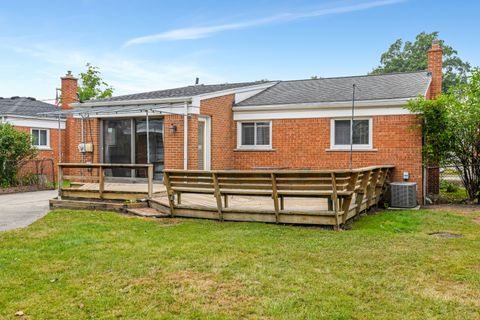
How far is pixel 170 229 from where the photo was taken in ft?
27.0

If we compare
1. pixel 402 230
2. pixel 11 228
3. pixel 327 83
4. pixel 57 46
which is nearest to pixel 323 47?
pixel 327 83

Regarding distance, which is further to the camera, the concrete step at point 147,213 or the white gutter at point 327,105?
the white gutter at point 327,105

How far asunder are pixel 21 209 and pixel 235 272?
7.92 metres

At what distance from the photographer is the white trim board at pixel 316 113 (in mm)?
13328

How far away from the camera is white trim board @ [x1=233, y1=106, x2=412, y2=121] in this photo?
13.3 metres

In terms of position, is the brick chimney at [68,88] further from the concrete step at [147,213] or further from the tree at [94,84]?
the concrete step at [147,213]

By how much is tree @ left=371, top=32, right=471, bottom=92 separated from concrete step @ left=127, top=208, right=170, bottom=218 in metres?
46.6

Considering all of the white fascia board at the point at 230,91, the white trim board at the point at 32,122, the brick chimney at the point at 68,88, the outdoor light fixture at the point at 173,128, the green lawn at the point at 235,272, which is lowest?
the green lawn at the point at 235,272

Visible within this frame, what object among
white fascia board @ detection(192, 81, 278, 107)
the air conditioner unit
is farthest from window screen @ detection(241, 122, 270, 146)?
the air conditioner unit

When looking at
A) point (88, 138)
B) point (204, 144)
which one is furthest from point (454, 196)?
point (88, 138)

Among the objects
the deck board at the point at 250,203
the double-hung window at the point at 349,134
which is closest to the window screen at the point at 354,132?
the double-hung window at the point at 349,134

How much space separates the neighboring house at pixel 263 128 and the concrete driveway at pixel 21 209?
83.1 inches

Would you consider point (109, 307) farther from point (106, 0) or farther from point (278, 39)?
point (278, 39)

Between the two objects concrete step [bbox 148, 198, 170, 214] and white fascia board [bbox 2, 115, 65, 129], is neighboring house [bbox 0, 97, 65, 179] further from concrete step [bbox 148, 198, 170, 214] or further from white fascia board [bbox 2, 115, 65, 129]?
concrete step [bbox 148, 198, 170, 214]
